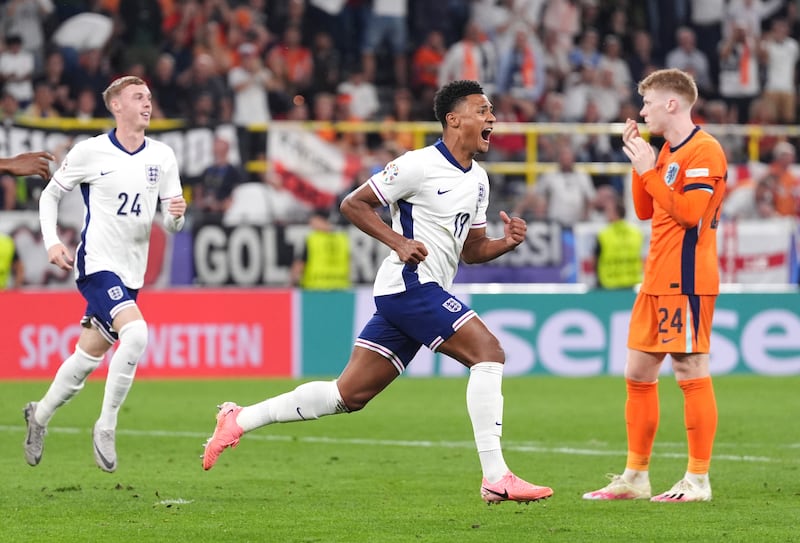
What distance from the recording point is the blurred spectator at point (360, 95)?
859 inches

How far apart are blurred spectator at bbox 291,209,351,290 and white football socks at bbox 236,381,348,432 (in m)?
10.5

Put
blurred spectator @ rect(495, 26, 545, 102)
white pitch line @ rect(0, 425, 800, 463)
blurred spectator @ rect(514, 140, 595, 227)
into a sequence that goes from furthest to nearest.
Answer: blurred spectator @ rect(495, 26, 545, 102), blurred spectator @ rect(514, 140, 595, 227), white pitch line @ rect(0, 425, 800, 463)

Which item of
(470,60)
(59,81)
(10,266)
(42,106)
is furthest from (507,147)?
(10,266)

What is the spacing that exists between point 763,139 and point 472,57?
467 centimetres

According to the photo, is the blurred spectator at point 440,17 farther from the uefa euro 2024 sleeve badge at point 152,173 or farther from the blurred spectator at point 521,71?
the uefa euro 2024 sleeve badge at point 152,173

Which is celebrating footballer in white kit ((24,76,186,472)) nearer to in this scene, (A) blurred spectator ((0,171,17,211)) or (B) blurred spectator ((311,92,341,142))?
(A) blurred spectator ((0,171,17,211))

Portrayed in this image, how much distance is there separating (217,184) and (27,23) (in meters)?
4.22

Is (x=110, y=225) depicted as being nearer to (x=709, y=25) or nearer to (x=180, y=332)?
(x=180, y=332)

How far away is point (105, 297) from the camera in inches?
365

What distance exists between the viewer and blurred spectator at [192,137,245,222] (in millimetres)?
18875

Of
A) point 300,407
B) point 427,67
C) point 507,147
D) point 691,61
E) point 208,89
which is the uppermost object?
point 691,61

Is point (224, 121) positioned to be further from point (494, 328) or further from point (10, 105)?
point (494, 328)

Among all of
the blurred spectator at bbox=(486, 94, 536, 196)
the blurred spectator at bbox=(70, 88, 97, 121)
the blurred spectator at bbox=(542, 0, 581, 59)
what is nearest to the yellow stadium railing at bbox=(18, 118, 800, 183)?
the blurred spectator at bbox=(486, 94, 536, 196)

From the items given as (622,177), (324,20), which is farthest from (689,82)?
(324,20)
